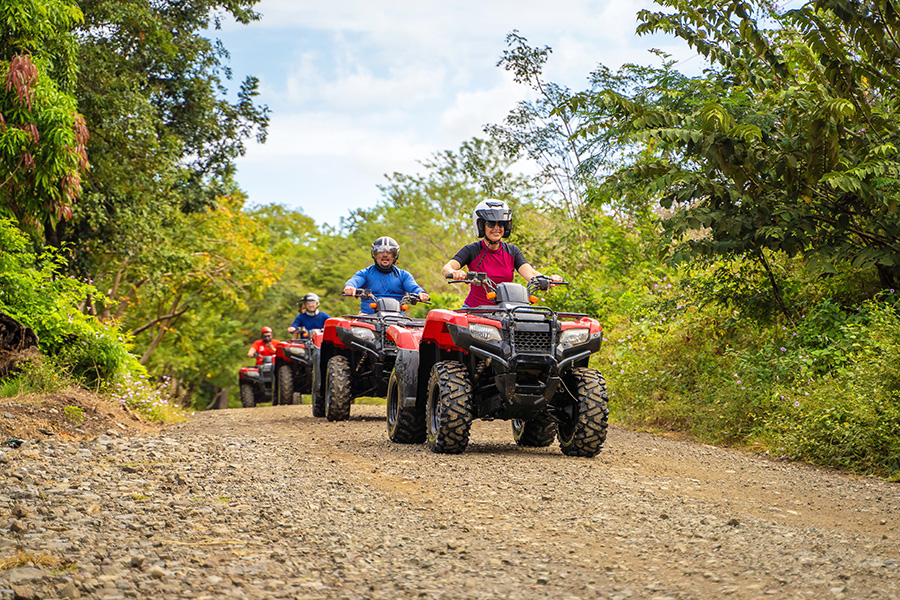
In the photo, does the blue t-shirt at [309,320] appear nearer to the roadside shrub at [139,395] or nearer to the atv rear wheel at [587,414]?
the roadside shrub at [139,395]

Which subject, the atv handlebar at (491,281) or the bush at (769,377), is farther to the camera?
the bush at (769,377)

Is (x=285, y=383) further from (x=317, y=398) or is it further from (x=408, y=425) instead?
(x=408, y=425)

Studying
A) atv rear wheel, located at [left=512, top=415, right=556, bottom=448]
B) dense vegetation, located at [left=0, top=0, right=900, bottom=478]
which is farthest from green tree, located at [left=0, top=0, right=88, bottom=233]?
atv rear wheel, located at [left=512, top=415, right=556, bottom=448]

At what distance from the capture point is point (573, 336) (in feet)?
26.1

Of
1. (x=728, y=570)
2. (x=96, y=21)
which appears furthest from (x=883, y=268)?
(x=96, y=21)

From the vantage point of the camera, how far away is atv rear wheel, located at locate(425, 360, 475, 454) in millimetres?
7895

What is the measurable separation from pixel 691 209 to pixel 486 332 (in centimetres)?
325

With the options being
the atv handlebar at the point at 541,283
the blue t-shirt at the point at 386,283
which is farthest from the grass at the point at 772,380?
the blue t-shirt at the point at 386,283

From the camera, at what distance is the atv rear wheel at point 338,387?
39.1ft

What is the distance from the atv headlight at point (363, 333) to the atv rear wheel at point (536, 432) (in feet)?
8.61

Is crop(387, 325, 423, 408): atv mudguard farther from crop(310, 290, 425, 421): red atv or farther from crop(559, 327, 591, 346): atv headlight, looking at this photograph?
crop(559, 327, 591, 346): atv headlight

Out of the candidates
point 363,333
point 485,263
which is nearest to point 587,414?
point 485,263

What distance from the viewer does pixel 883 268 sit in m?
10.7

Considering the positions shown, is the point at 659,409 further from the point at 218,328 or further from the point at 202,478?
the point at 218,328
